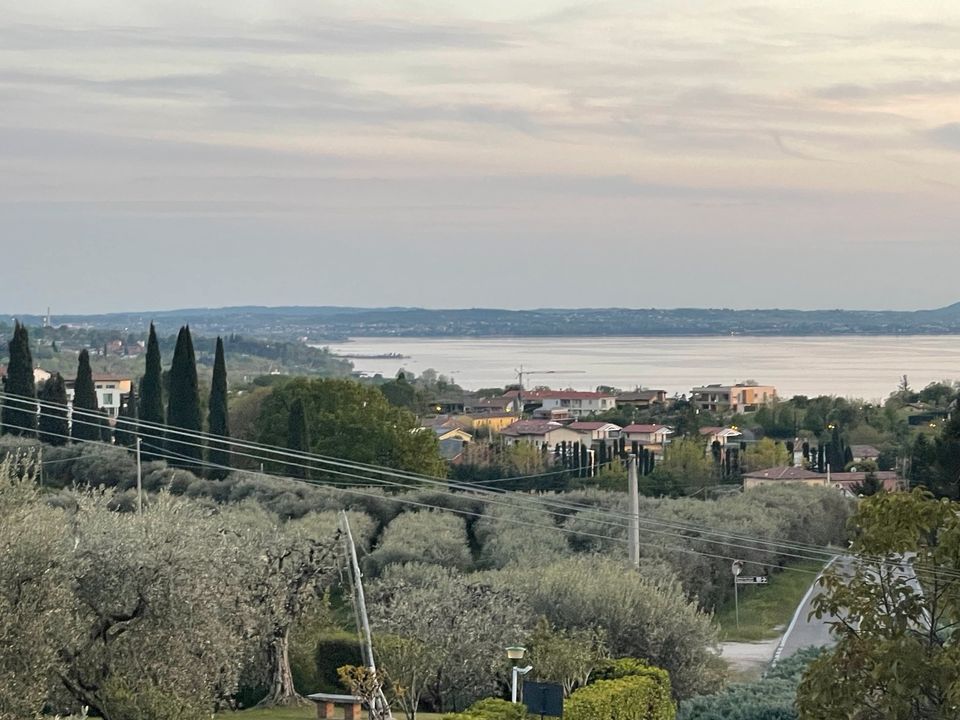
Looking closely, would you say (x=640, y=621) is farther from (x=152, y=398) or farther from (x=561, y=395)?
(x=561, y=395)

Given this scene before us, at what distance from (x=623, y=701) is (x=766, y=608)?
18.5 meters

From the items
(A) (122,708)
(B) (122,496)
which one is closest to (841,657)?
(A) (122,708)

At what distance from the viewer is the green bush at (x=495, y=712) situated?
15.8m

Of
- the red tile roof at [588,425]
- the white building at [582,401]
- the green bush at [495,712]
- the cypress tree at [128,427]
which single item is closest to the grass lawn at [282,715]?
the green bush at [495,712]

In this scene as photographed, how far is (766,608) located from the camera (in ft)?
117

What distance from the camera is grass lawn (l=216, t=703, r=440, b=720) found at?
21.3 metres

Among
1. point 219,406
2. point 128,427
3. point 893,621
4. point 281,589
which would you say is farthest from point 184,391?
point 893,621

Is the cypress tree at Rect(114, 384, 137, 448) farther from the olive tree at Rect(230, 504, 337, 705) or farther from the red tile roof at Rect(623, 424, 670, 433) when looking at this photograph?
the red tile roof at Rect(623, 424, 670, 433)

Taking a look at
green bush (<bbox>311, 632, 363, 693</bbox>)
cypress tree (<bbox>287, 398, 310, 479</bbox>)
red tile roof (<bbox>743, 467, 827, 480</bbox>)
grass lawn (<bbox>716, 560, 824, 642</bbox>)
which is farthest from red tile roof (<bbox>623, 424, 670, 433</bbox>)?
green bush (<bbox>311, 632, 363, 693</bbox>)

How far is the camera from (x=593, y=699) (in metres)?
17.4

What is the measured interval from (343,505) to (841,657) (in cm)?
3012

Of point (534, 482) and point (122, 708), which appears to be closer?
point (122, 708)

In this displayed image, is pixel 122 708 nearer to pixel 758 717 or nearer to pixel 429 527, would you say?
pixel 758 717

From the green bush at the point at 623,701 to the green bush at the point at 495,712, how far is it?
0.80 meters
